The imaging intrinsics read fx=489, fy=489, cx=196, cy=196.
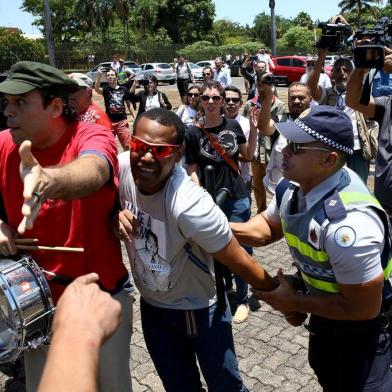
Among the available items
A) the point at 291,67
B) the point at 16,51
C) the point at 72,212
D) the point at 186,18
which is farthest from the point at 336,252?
the point at 186,18

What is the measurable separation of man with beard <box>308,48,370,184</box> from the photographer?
5.02ft

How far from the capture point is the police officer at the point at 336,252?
197cm

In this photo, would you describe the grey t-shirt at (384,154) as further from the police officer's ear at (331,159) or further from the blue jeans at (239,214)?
the police officer's ear at (331,159)

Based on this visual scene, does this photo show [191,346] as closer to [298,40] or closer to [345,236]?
[345,236]

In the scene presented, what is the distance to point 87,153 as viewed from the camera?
204cm

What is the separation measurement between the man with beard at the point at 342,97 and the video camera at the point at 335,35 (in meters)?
0.56

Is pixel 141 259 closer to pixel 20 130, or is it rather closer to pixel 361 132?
pixel 20 130

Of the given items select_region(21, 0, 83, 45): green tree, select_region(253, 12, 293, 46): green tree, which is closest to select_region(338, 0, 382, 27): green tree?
select_region(253, 12, 293, 46): green tree

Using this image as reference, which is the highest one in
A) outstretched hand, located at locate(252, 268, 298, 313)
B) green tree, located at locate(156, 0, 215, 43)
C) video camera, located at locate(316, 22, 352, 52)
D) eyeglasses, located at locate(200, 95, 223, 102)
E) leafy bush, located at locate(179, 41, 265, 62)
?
green tree, located at locate(156, 0, 215, 43)

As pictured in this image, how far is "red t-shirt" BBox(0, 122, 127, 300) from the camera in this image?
6.93ft

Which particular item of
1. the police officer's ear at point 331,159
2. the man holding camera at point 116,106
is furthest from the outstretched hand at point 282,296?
the man holding camera at point 116,106

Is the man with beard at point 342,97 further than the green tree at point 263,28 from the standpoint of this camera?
No

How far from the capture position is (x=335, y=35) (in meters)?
4.23

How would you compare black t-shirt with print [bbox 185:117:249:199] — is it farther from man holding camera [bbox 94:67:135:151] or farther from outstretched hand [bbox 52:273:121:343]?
man holding camera [bbox 94:67:135:151]
